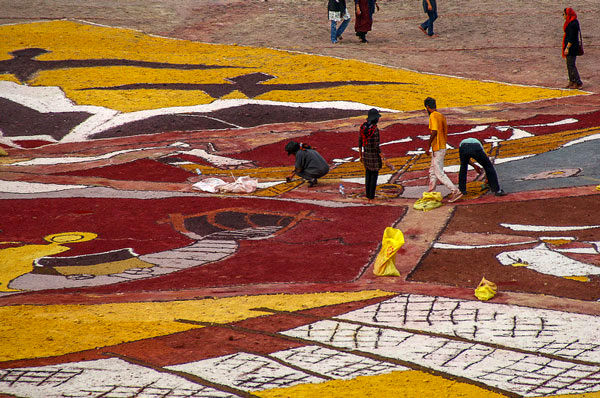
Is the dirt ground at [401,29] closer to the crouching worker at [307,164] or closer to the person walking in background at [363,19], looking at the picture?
the person walking in background at [363,19]

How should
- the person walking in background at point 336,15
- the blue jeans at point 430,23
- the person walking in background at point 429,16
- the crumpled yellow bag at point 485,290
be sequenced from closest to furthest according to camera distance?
the crumpled yellow bag at point 485,290, the person walking in background at point 336,15, the person walking in background at point 429,16, the blue jeans at point 430,23

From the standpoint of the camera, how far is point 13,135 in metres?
20.3

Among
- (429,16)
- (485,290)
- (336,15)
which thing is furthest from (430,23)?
(485,290)

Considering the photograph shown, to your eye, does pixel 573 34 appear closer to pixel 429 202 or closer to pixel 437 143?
pixel 437 143

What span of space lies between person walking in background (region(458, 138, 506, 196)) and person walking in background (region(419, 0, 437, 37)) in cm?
1619

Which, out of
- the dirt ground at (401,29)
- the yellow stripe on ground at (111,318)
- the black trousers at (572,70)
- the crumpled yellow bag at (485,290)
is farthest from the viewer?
the dirt ground at (401,29)

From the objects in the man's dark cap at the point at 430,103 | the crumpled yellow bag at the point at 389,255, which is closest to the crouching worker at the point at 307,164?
the man's dark cap at the point at 430,103

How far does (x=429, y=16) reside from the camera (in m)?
28.5

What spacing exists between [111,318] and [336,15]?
21.6 m

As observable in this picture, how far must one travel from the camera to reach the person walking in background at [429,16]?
92.6 feet

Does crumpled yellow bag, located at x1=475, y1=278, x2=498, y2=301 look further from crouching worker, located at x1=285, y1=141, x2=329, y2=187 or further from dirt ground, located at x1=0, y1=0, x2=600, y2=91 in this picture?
dirt ground, located at x1=0, y1=0, x2=600, y2=91

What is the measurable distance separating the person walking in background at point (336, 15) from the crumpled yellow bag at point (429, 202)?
1594 centimetres

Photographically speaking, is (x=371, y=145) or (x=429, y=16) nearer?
(x=371, y=145)

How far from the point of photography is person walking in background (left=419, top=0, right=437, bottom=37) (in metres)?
28.2
